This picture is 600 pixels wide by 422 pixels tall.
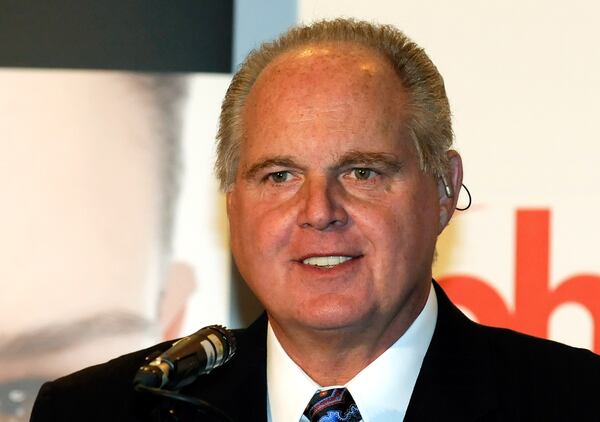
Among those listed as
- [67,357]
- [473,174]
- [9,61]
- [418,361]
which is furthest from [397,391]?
[9,61]

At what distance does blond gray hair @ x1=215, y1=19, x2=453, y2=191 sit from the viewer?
2859mm

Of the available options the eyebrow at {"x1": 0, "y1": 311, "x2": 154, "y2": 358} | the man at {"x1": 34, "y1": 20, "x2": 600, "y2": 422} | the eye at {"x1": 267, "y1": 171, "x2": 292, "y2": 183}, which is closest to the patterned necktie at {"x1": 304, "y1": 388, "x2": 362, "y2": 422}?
the man at {"x1": 34, "y1": 20, "x2": 600, "y2": 422}

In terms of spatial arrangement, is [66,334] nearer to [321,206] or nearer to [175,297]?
[175,297]

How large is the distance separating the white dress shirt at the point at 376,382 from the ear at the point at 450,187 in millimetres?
219

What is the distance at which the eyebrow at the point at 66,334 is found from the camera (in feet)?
11.0

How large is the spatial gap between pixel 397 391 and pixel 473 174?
0.82 m

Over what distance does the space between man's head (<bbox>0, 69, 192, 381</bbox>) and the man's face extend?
60cm

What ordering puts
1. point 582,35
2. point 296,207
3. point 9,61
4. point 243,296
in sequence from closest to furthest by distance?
1. point 296,207
2. point 582,35
3. point 243,296
4. point 9,61

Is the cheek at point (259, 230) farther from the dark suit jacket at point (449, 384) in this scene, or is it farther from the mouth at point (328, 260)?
the dark suit jacket at point (449, 384)

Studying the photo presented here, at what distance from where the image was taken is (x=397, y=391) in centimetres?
276

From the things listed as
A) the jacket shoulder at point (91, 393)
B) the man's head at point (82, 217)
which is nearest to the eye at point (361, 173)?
the jacket shoulder at point (91, 393)

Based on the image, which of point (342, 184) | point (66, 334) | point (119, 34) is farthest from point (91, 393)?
point (119, 34)

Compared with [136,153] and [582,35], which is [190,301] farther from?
[582,35]

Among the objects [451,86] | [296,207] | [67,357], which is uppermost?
[451,86]
